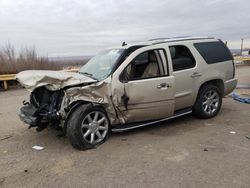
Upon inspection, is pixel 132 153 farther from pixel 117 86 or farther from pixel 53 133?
pixel 53 133

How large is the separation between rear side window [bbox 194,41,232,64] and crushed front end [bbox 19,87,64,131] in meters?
3.43

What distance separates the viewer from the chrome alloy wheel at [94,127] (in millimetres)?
4746

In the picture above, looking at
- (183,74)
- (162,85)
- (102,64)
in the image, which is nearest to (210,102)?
(183,74)

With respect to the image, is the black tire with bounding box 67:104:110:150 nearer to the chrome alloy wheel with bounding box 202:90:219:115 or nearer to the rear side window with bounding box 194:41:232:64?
the chrome alloy wheel with bounding box 202:90:219:115

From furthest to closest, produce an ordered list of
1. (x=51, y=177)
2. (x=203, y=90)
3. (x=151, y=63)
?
(x=203, y=90) → (x=151, y=63) → (x=51, y=177)

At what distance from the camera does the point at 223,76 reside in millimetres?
6535

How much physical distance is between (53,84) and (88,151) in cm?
133

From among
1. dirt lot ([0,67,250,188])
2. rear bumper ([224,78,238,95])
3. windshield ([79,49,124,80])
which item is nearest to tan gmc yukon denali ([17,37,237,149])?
windshield ([79,49,124,80])

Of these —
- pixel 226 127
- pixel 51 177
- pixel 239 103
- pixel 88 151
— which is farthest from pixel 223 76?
pixel 51 177

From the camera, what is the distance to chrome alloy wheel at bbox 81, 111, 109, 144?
4.75 m

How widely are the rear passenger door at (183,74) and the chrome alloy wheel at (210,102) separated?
0.46 m

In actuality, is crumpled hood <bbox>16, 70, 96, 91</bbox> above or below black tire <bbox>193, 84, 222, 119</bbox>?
above

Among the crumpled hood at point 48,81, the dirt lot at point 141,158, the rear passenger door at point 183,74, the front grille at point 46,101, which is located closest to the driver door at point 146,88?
the rear passenger door at point 183,74

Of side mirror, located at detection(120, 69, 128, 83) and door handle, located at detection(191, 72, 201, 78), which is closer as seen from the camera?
side mirror, located at detection(120, 69, 128, 83)
